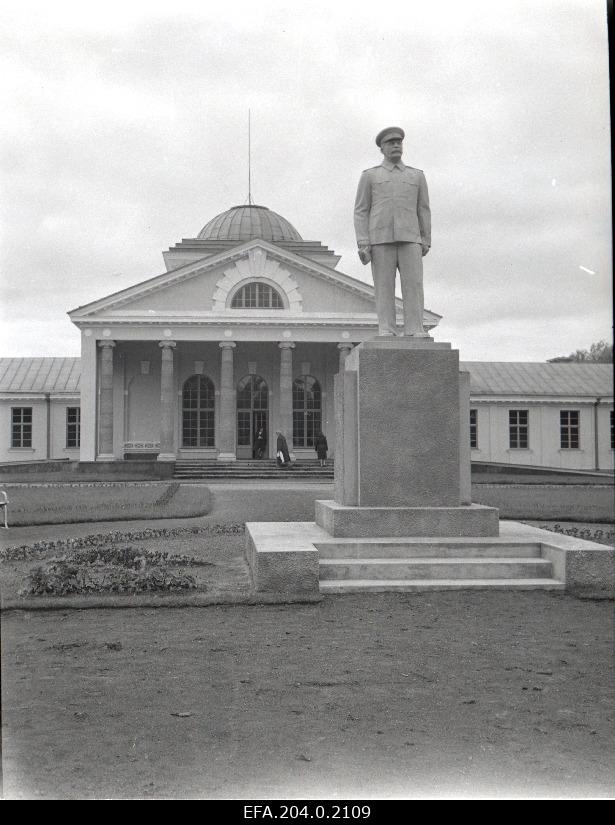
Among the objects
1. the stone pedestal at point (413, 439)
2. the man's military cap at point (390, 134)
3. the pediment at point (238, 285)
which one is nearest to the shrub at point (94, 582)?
the stone pedestal at point (413, 439)

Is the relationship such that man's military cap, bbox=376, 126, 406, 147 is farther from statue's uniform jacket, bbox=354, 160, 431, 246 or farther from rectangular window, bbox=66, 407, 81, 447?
rectangular window, bbox=66, 407, 81, 447

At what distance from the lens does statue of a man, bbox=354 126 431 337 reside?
8.21 meters

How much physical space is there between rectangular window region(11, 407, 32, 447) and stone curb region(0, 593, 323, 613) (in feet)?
112

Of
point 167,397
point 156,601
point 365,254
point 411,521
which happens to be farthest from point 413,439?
point 167,397

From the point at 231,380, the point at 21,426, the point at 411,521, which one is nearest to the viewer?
the point at 411,521

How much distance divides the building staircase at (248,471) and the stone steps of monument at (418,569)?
20503 millimetres

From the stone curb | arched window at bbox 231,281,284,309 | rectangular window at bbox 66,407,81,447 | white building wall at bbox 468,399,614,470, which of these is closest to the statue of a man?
the stone curb

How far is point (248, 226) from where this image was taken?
43.3m

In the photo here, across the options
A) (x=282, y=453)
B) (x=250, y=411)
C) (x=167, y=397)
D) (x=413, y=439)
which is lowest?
(x=282, y=453)

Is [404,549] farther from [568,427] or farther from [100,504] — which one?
[568,427]

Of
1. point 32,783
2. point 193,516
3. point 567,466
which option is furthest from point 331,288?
point 32,783

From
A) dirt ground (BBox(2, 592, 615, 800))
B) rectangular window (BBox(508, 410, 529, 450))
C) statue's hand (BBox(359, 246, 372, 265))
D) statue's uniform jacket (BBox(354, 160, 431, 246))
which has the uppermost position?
statue's uniform jacket (BBox(354, 160, 431, 246))

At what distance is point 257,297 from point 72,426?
12.0 m
